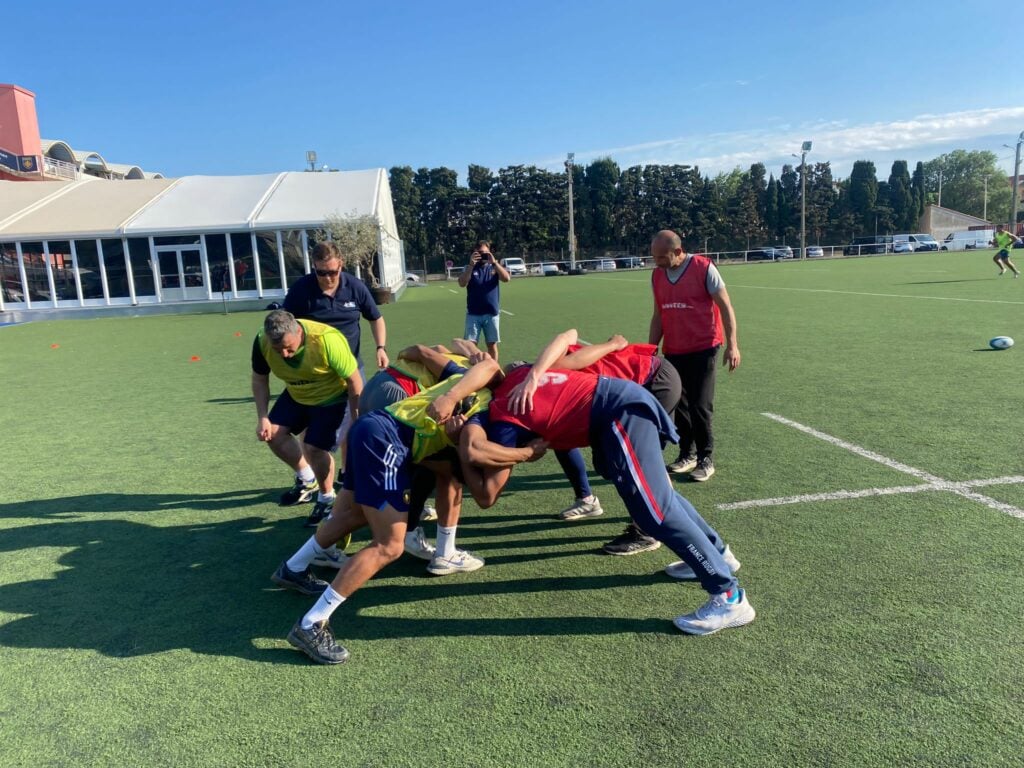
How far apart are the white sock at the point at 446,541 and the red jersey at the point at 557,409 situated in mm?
1140

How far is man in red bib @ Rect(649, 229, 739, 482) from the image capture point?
5.21 metres

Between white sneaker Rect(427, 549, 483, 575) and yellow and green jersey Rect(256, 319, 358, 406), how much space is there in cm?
140

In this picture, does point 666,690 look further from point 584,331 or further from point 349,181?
point 349,181

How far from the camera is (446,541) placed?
3.99 meters

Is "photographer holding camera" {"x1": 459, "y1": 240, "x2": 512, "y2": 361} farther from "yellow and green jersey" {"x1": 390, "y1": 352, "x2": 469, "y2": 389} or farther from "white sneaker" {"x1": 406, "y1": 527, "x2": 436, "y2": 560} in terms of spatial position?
"yellow and green jersey" {"x1": 390, "y1": 352, "x2": 469, "y2": 389}

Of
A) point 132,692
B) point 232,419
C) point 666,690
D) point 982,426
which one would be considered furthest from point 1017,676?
point 232,419

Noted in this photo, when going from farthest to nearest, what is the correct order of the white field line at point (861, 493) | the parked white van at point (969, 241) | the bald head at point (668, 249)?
the parked white van at point (969, 241), the bald head at point (668, 249), the white field line at point (861, 493)

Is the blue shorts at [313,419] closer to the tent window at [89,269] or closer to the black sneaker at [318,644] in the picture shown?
the black sneaker at [318,644]

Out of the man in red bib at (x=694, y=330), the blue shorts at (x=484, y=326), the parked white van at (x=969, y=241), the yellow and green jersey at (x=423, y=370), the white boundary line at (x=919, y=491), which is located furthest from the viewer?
the parked white van at (x=969, y=241)

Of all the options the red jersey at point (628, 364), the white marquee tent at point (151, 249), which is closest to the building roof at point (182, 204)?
the white marquee tent at point (151, 249)

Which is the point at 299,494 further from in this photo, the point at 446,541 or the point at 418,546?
the point at 446,541

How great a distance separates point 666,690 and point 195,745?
185 centimetres

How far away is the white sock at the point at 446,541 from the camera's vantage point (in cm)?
399

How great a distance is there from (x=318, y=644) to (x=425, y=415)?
1.15 meters
